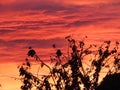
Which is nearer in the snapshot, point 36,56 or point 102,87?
point 102,87

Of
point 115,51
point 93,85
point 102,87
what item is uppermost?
point 115,51

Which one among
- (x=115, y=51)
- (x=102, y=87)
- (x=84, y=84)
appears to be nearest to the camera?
(x=102, y=87)

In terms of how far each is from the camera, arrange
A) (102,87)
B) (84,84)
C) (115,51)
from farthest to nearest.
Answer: (115,51), (84,84), (102,87)

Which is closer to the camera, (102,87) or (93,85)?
(102,87)

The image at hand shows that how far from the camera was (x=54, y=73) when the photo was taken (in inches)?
2500

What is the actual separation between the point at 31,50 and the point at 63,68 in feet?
14.7

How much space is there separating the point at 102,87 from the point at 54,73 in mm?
16610

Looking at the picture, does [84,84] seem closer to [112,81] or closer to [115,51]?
[115,51]

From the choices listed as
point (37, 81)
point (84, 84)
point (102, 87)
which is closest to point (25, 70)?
point (37, 81)

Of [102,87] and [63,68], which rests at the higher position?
[63,68]

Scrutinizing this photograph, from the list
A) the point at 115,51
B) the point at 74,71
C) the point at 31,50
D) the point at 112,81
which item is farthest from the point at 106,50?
the point at 112,81

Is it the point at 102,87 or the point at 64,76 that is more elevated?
the point at 64,76

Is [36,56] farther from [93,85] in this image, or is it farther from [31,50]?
[93,85]

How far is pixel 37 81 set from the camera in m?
63.5
